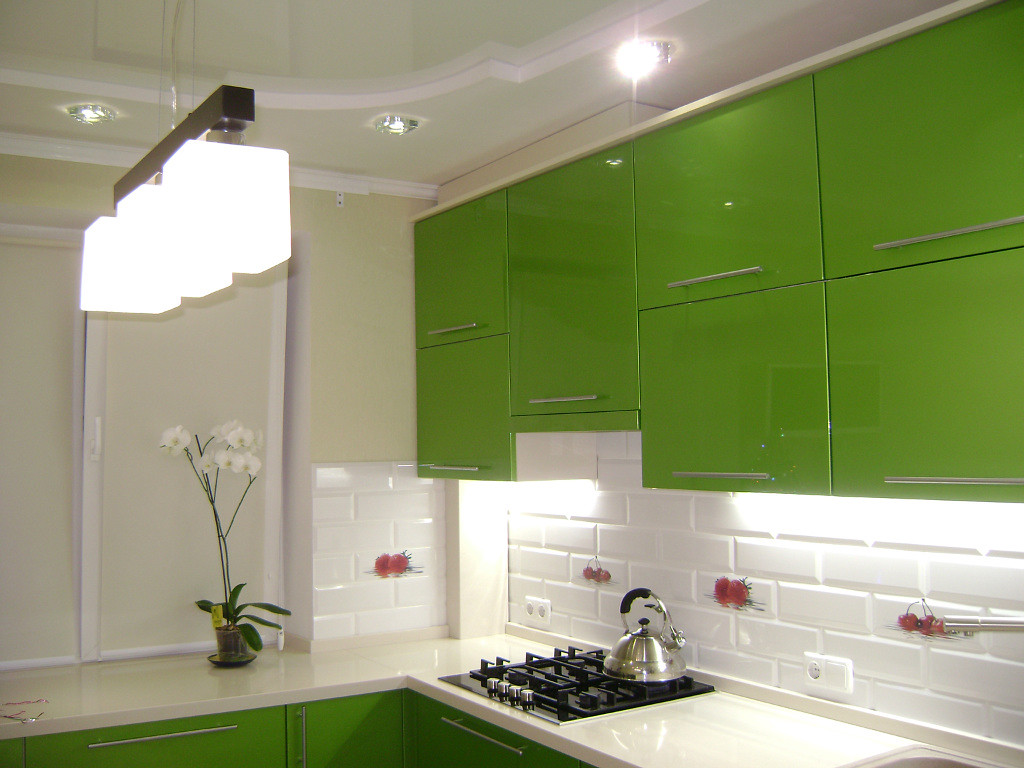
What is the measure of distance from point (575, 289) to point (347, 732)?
4.98ft

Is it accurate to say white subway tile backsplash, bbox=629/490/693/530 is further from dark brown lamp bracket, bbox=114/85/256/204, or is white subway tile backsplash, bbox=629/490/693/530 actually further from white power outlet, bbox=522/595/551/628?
dark brown lamp bracket, bbox=114/85/256/204

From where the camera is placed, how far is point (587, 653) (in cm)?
284

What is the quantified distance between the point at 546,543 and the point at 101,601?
5.12 ft

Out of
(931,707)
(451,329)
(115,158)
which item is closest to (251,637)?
(451,329)

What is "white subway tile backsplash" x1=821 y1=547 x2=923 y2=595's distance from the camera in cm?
204

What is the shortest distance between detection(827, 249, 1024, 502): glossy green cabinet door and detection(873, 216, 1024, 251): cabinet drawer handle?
51mm

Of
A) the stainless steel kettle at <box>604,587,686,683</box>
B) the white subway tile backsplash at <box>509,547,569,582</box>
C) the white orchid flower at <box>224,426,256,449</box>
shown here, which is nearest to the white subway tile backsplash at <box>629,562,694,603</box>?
the stainless steel kettle at <box>604,587,686,683</box>

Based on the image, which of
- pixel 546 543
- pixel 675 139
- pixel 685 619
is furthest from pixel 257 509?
pixel 675 139

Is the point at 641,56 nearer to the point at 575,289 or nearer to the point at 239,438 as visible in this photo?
the point at 575,289

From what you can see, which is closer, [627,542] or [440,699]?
[440,699]

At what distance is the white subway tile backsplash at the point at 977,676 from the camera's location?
184 cm

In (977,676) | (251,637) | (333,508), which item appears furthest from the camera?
(333,508)

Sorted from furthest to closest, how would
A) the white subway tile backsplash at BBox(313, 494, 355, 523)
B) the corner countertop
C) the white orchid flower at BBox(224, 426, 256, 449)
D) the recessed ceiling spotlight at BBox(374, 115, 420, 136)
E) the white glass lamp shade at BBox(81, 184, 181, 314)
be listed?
the white subway tile backsplash at BBox(313, 494, 355, 523) < the white orchid flower at BBox(224, 426, 256, 449) < the recessed ceiling spotlight at BBox(374, 115, 420, 136) < the corner countertop < the white glass lamp shade at BBox(81, 184, 181, 314)

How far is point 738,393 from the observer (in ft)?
6.75
